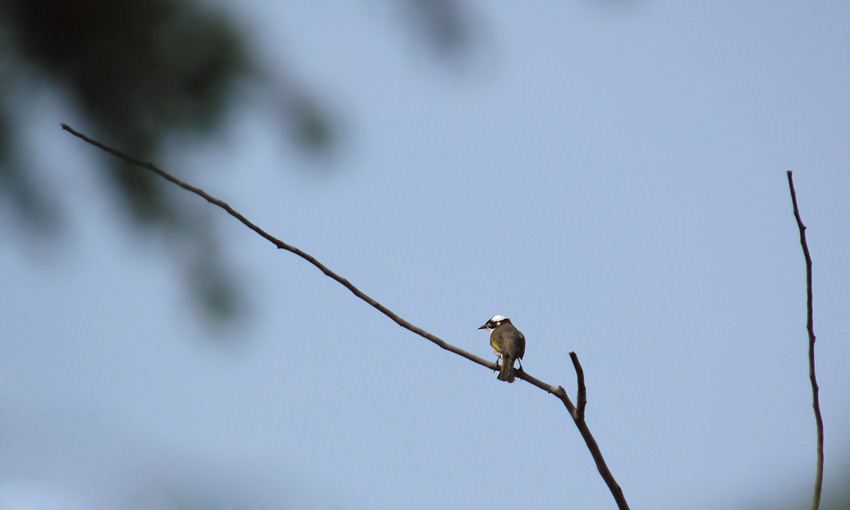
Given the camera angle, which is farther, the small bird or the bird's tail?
the small bird

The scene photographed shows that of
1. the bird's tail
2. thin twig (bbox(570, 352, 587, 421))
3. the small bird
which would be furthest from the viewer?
the small bird

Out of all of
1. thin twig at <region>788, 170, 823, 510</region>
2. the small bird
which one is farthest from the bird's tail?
thin twig at <region>788, 170, 823, 510</region>

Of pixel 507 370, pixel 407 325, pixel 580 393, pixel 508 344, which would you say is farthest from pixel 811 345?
pixel 508 344

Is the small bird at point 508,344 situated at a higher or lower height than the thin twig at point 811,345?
higher

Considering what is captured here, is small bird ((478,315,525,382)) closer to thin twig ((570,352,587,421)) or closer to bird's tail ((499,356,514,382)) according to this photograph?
bird's tail ((499,356,514,382))

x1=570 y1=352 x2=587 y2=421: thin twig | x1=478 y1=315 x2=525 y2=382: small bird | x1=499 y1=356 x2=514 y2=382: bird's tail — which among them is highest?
x1=478 y1=315 x2=525 y2=382: small bird

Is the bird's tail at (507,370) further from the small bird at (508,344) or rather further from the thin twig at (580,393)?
the thin twig at (580,393)

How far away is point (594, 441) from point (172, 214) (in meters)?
1.15

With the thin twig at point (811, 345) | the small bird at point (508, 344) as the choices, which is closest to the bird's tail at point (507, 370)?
the small bird at point (508, 344)

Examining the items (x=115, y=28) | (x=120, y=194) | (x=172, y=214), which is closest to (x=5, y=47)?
(x=115, y=28)

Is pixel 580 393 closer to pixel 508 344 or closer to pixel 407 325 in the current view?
pixel 407 325

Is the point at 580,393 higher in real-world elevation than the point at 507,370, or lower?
lower

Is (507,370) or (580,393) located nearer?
(580,393)

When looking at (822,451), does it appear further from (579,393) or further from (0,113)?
(0,113)
